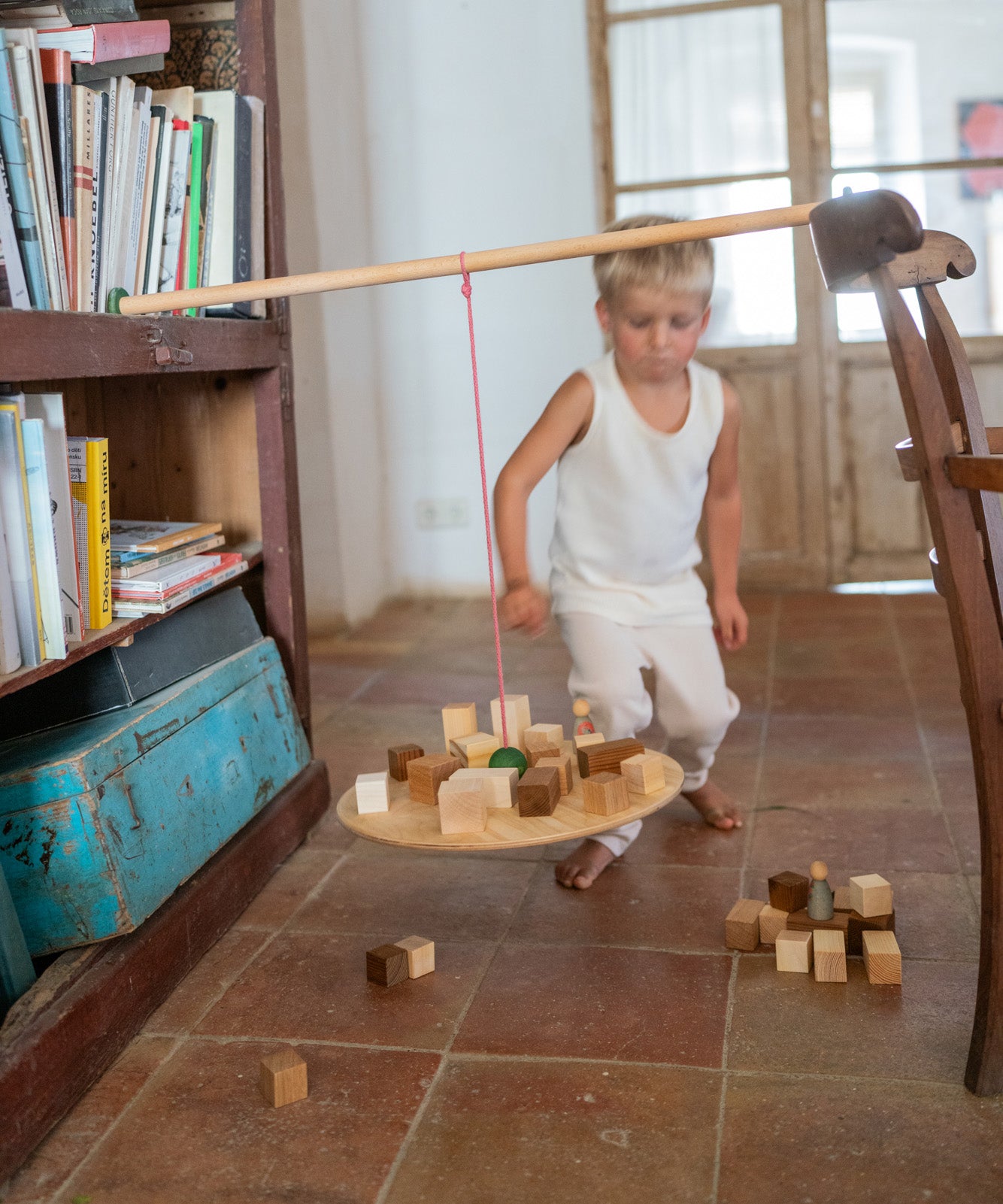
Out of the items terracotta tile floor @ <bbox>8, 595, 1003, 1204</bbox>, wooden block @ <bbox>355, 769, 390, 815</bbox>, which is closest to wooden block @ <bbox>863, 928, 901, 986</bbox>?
terracotta tile floor @ <bbox>8, 595, 1003, 1204</bbox>

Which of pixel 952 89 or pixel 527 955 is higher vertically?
pixel 952 89

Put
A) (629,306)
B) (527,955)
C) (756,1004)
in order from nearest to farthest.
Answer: (756,1004)
(527,955)
(629,306)

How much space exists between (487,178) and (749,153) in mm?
871

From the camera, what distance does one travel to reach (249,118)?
80.1 inches

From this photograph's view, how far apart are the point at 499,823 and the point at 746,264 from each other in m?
3.10

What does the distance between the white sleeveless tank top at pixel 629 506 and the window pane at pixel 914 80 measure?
2.33 m

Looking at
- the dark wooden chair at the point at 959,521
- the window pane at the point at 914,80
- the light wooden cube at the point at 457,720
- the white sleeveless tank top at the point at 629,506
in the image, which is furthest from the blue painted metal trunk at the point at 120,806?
the window pane at the point at 914,80

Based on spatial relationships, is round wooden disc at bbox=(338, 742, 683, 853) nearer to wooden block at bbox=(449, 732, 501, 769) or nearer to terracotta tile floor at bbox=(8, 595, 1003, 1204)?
wooden block at bbox=(449, 732, 501, 769)

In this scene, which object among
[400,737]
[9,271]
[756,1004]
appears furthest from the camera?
[400,737]

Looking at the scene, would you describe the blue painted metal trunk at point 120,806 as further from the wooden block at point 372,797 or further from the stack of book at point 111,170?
the stack of book at point 111,170

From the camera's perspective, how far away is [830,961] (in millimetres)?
1648

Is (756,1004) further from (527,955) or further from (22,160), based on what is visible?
(22,160)

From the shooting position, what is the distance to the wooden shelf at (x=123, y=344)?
1.41 m

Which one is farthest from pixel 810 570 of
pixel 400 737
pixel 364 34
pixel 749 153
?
pixel 364 34
